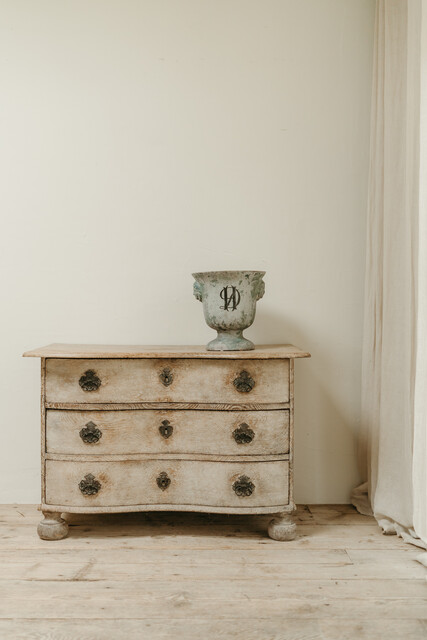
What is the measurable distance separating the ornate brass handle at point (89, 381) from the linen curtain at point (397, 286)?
3.91 feet

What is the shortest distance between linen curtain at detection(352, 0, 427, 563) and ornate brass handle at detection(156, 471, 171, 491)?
2.96ft

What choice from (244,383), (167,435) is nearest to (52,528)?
(167,435)

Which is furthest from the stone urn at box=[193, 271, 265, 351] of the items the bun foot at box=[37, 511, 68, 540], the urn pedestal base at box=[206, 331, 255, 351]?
the bun foot at box=[37, 511, 68, 540]

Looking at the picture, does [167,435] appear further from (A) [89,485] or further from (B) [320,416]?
(B) [320,416]

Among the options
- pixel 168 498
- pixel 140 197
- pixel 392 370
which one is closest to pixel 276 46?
pixel 140 197

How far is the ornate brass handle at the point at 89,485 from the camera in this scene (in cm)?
226

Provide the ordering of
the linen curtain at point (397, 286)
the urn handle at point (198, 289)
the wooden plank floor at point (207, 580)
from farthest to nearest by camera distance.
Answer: the urn handle at point (198, 289) < the linen curtain at point (397, 286) < the wooden plank floor at point (207, 580)

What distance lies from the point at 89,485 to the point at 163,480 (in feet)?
0.97

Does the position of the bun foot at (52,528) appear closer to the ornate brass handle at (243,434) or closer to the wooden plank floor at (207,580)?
the wooden plank floor at (207,580)

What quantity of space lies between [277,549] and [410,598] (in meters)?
0.55

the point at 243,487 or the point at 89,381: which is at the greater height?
the point at 89,381

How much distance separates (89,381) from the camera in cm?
A: 225

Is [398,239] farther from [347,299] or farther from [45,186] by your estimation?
[45,186]

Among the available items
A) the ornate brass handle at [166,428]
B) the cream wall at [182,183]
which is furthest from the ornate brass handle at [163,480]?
the cream wall at [182,183]
